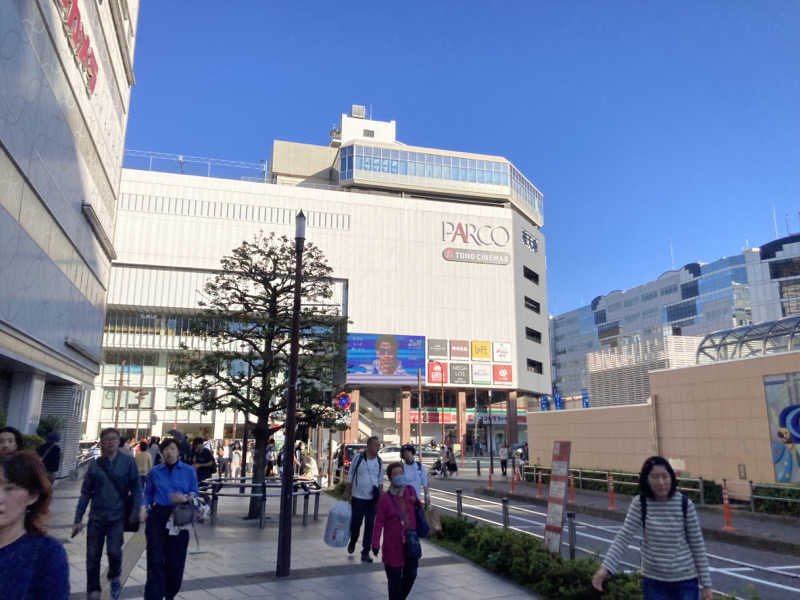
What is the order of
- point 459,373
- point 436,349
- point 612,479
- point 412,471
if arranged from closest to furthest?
1. point 412,471
2. point 612,479
3. point 459,373
4. point 436,349

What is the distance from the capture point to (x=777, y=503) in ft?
48.1

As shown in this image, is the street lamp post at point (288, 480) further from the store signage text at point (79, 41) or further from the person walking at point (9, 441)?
the store signage text at point (79, 41)

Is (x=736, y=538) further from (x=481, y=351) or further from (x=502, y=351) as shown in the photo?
(x=502, y=351)

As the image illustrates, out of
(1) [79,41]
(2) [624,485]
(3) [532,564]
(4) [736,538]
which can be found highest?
(1) [79,41]

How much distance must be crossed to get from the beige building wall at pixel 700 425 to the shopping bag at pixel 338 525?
42.4 feet

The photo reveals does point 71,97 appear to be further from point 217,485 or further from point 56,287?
point 217,485

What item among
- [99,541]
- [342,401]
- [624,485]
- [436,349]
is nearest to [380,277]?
[436,349]

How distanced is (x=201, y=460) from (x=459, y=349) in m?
51.7

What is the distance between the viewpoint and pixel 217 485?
1305 centimetres

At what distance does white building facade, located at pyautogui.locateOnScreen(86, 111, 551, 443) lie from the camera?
6059cm

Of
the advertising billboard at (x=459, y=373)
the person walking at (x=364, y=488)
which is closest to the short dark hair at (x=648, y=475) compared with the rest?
the person walking at (x=364, y=488)

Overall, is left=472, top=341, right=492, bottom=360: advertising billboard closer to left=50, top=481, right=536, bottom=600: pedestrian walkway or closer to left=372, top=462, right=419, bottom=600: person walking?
left=50, top=481, right=536, bottom=600: pedestrian walkway

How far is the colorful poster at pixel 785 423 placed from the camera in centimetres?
1562

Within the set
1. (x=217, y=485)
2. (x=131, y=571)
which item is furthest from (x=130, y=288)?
(x=131, y=571)
